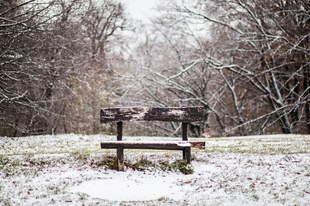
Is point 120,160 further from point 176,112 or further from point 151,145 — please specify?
point 176,112

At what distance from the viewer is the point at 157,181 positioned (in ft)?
18.7

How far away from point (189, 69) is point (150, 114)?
46.7ft

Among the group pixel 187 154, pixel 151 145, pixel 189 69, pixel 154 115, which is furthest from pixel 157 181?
pixel 189 69

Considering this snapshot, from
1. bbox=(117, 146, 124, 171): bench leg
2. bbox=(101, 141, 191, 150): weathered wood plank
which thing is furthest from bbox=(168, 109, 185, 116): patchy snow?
bbox=(117, 146, 124, 171): bench leg

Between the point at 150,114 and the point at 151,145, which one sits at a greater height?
the point at 150,114

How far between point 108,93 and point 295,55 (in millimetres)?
10553

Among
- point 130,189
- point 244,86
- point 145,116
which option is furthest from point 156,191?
point 244,86

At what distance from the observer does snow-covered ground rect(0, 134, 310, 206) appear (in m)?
4.47

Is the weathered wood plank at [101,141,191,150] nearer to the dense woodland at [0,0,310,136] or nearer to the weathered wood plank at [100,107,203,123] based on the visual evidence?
the weathered wood plank at [100,107,203,123]

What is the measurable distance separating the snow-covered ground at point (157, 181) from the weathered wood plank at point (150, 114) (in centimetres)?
90

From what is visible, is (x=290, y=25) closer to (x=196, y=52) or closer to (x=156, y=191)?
(x=196, y=52)

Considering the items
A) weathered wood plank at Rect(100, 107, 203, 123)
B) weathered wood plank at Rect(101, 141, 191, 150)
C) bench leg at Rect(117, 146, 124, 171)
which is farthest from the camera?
weathered wood plank at Rect(100, 107, 203, 123)

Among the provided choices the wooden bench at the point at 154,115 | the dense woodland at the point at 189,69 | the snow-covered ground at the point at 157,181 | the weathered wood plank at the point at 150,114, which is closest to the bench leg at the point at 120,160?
the wooden bench at the point at 154,115

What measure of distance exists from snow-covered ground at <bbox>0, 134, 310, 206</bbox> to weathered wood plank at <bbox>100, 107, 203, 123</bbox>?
90 centimetres
